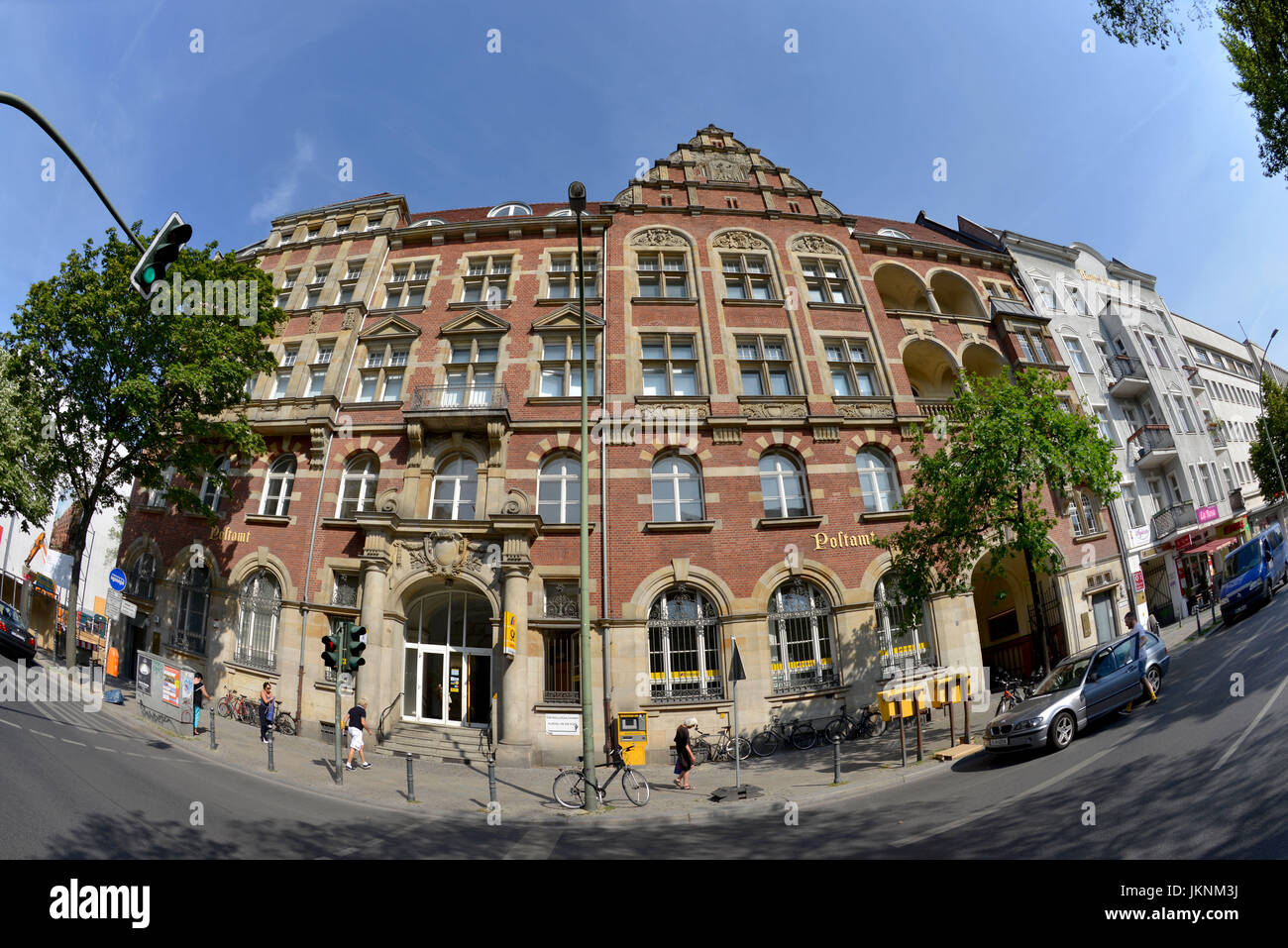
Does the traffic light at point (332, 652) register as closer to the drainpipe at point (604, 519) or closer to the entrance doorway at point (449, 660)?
the entrance doorway at point (449, 660)

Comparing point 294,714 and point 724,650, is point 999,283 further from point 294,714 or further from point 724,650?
point 294,714

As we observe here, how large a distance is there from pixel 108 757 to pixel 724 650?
13987 millimetres

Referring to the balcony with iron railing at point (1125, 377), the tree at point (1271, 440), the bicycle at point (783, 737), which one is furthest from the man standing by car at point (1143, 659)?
the tree at point (1271, 440)

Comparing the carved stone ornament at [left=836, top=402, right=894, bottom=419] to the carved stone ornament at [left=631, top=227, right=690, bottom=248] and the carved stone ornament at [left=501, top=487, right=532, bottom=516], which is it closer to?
the carved stone ornament at [left=631, top=227, right=690, bottom=248]

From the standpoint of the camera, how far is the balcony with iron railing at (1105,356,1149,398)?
89.7ft

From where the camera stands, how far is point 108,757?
10.8 meters

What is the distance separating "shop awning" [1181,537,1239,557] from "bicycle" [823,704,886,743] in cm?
Result: 2053

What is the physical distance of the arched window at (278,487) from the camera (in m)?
20.0

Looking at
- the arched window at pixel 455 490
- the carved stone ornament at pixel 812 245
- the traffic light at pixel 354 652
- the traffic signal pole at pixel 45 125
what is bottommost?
the traffic light at pixel 354 652

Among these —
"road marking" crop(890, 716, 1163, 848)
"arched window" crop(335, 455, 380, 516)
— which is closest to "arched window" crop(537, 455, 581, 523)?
"arched window" crop(335, 455, 380, 516)

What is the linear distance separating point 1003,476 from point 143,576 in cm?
2894

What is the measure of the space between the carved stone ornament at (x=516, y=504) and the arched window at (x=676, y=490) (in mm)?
4094

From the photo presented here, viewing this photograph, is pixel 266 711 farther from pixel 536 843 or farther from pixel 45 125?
pixel 45 125

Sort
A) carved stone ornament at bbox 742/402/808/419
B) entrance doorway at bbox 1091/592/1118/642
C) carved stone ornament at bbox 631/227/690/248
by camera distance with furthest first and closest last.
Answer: carved stone ornament at bbox 631/227/690/248 < entrance doorway at bbox 1091/592/1118/642 < carved stone ornament at bbox 742/402/808/419
